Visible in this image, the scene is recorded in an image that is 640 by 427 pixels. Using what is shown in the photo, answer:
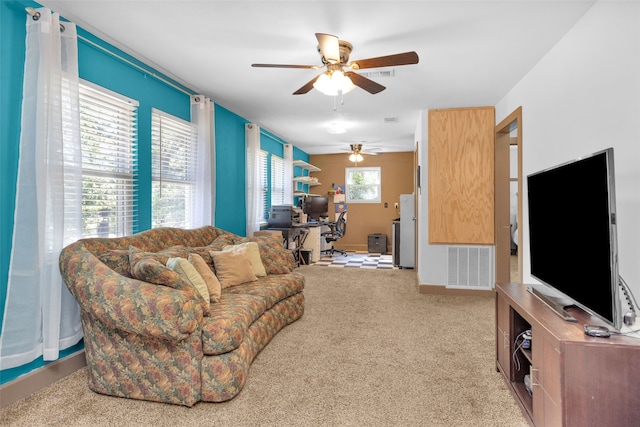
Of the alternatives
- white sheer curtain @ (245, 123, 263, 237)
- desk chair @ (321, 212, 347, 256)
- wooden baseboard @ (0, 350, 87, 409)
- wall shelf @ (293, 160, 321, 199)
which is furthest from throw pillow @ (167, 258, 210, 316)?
desk chair @ (321, 212, 347, 256)

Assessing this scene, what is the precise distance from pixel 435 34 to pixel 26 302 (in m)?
3.25

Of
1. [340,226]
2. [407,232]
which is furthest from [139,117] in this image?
[340,226]

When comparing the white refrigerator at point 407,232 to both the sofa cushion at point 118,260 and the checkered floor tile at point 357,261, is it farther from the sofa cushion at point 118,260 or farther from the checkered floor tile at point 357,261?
the sofa cushion at point 118,260

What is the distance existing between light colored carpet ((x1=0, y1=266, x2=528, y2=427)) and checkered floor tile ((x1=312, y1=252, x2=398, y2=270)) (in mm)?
3022

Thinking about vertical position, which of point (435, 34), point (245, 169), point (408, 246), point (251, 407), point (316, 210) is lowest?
point (251, 407)

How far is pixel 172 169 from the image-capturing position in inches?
139

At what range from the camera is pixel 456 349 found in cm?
278

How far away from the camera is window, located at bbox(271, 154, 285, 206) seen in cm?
647

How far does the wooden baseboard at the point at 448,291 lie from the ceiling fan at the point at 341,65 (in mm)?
2802

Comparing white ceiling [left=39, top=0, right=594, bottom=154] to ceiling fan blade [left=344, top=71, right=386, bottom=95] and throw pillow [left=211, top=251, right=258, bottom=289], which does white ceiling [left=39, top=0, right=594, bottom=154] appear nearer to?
ceiling fan blade [left=344, top=71, right=386, bottom=95]

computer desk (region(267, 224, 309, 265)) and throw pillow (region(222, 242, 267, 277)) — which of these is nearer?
throw pillow (region(222, 242, 267, 277))

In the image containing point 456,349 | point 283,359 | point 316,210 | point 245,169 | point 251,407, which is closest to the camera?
point 251,407

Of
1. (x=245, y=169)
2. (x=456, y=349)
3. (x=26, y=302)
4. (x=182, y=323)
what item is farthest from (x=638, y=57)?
(x=245, y=169)

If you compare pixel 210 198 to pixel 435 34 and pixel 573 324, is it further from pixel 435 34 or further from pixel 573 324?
pixel 573 324
